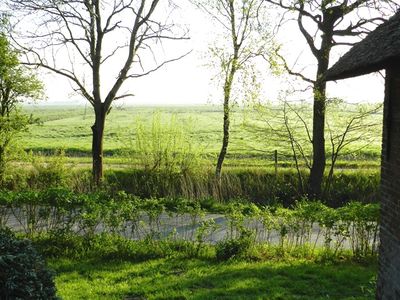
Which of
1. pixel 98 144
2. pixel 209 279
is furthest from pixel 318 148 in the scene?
pixel 209 279

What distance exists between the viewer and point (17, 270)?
471 centimetres

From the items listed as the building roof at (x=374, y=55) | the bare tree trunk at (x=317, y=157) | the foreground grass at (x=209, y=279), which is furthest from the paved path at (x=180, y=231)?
the bare tree trunk at (x=317, y=157)

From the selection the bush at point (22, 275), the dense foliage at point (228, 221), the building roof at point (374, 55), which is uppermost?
the building roof at point (374, 55)

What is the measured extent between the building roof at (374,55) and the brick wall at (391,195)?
0.40 meters

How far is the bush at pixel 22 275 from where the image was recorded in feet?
15.0

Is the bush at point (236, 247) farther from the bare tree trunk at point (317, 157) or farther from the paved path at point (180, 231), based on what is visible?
the bare tree trunk at point (317, 157)

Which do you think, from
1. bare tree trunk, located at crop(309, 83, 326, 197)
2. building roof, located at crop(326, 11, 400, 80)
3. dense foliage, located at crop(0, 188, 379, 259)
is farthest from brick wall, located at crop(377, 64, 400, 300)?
bare tree trunk, located at crop(309, 83, 326, 197)

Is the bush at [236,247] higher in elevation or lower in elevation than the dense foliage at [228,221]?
lower

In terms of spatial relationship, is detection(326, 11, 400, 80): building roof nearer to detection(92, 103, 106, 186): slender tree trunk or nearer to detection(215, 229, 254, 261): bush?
detection(215, 229, 254, 261): bush

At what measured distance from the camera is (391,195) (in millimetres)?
5836

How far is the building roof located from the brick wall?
1.33ft

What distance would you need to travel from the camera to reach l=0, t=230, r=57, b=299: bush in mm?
4566

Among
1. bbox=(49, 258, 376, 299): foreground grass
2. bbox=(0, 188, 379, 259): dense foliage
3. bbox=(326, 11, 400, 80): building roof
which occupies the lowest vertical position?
bbox=(49, 258, 376, 299): foreground grass

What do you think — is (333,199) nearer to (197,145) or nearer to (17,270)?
(197,145)
